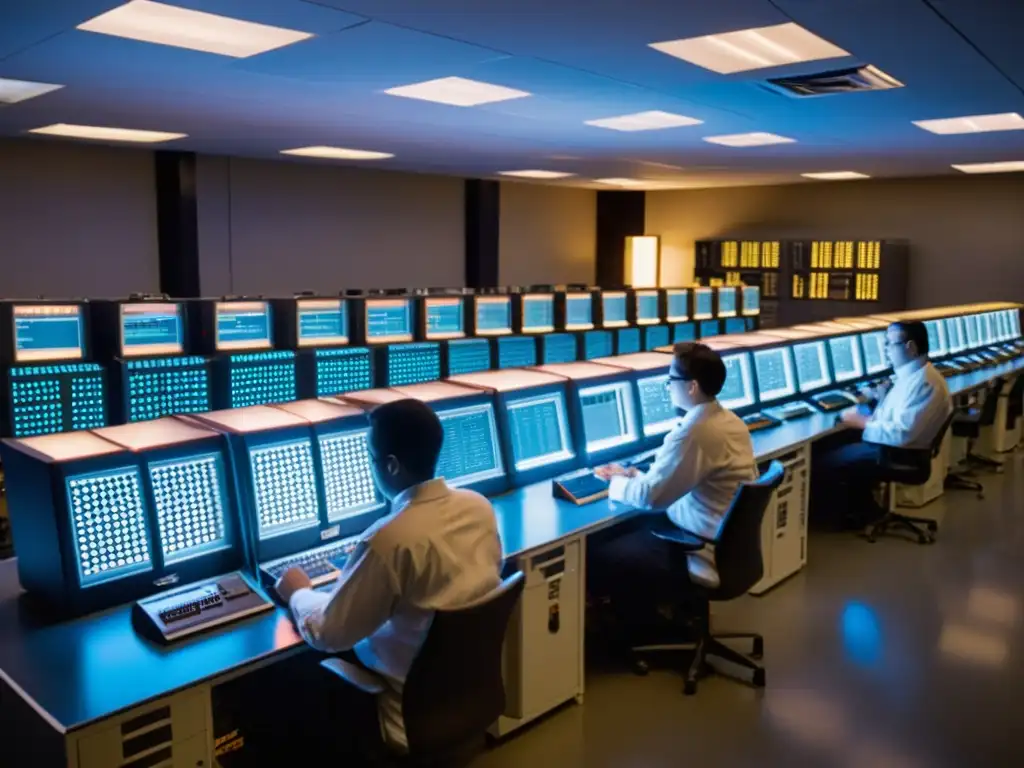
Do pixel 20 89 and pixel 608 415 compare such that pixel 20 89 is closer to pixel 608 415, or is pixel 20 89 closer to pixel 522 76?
pixel 522 76

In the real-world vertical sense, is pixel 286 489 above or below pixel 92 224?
below

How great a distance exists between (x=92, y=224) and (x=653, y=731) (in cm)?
717

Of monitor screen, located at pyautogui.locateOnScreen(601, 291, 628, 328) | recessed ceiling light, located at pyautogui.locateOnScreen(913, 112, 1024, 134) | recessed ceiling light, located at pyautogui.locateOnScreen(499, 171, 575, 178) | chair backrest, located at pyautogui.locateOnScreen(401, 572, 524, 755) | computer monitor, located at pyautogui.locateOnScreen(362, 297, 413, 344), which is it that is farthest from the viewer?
recessed ceiling light, located at pyautogui.locateOnScreen(499, 171, 575, 178)

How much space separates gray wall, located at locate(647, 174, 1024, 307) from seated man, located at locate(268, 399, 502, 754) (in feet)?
32.1

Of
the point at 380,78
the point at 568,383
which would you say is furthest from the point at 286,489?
the point at 380,78

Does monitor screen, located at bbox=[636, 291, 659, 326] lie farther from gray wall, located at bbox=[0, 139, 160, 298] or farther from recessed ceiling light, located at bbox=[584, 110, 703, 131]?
gray wall, located at bbox=[0, 139, 160, 298]

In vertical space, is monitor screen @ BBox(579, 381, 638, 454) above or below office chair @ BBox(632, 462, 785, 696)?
above

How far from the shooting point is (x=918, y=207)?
10.4 meters

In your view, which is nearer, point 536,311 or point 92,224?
point 536,311

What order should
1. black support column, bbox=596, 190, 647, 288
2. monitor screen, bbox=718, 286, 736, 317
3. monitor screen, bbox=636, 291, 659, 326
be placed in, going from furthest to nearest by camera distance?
black support column, bbox=596, 190, 647, 288
monitor screen, bbox=718, 286, 736, 317
monitor screen, bbox=636, 291, 659, 326

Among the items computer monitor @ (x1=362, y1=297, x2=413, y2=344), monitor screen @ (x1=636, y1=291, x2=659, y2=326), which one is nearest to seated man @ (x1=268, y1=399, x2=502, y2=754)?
computer monitor @ (x1=362, y1=297, x2=413, y2=344)

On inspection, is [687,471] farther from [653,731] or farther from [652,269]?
[652,269]

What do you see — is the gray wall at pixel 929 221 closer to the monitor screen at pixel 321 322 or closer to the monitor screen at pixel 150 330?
the monitor screen at pixel 321 322

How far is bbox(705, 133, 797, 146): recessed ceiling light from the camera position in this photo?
6.75 meters
